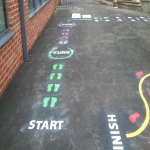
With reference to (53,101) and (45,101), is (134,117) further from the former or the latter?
(45,101)

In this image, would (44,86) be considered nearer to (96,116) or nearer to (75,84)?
(75,84)

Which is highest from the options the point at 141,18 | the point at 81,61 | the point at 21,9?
the point at 21,9

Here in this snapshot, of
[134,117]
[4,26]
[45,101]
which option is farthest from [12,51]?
[134,117]

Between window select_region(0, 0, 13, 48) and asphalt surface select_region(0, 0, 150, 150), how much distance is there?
109 centimetres

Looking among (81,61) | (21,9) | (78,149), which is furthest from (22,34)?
(78,149)

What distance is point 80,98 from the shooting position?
439 centimetres

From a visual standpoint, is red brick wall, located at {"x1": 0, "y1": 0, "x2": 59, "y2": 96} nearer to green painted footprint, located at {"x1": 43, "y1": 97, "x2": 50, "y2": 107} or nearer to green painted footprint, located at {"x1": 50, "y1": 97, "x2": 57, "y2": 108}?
green painted footprint, located at {"x1": 43, "y1": 97, "x2": 50, "y2": 107}

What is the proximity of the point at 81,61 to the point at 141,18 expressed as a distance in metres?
7.36

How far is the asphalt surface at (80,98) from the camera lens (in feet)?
10.9

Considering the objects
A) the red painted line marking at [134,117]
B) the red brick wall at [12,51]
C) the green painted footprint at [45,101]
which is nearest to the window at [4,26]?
the red brick wall at [12,51]

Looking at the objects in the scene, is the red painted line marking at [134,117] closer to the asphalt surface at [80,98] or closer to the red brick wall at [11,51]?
the asphalt surface at [80,98]

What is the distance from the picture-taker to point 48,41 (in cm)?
778

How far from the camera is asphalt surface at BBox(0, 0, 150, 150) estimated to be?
3312mm

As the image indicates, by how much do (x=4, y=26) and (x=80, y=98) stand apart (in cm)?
250
